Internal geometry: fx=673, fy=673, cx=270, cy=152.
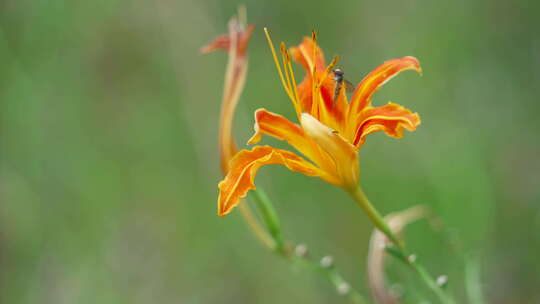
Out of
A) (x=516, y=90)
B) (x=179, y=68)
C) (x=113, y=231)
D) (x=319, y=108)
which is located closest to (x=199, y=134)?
(x=179, y=68)

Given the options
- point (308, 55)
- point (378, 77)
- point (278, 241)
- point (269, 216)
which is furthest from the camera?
point (278, 241)

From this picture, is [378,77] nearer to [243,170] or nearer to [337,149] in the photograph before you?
[337,149]

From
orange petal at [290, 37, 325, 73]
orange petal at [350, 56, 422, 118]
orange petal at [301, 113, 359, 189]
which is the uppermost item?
orange petal at [290, 37, 325, 73]

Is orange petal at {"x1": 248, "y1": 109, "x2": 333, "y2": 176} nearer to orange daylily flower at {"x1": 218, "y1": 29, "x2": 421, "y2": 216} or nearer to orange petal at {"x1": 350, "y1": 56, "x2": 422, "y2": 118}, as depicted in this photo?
orange daylily flower at {"x1": 218, "y1": 29, "x2": 421, "y2": 216}

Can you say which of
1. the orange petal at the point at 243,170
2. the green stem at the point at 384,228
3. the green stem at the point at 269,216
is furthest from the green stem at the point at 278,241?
the orange petal at the point at 243,170

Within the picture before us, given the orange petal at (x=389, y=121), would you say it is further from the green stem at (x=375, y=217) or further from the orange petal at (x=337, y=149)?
the green stem at (x=375, y=217)

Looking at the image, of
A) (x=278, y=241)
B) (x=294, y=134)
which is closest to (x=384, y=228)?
(x=294, y=134)

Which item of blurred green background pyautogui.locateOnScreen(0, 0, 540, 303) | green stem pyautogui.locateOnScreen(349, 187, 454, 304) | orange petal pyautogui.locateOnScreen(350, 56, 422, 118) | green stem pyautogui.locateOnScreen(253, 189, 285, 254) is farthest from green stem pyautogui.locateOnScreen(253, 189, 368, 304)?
blurred green background pyautogui.locateOnScreen(0, 0, 540, 303)
